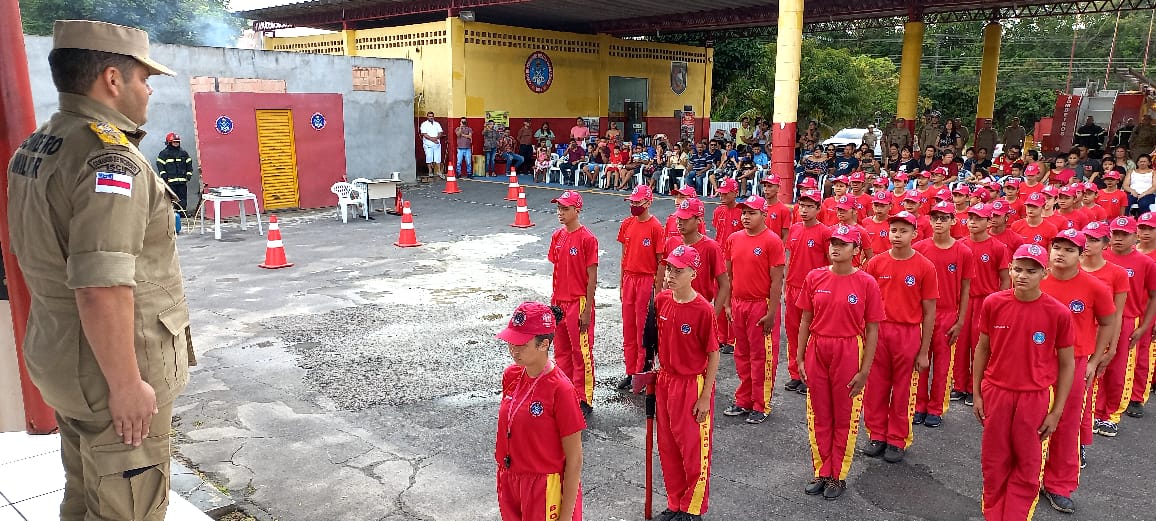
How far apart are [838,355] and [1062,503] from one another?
1654 millimetres

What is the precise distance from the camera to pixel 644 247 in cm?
664

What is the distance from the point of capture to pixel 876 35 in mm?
50781

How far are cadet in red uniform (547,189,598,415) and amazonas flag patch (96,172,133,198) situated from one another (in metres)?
3.81

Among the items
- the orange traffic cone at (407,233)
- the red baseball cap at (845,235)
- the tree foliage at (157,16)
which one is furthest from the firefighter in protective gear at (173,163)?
the tree foliage at (157,16)

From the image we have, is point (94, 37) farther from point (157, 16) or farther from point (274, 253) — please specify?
point (157, 16)

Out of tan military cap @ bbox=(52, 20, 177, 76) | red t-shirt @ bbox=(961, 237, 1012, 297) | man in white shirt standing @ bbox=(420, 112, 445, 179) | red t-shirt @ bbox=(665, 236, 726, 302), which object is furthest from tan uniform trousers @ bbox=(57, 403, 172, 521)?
man in white shirt standing @ bbox=(420, 112, 445, 179)

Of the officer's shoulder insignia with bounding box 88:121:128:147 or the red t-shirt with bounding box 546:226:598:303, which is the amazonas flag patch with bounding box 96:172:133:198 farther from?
the red t-shirt with bounding box 546:226:598:303

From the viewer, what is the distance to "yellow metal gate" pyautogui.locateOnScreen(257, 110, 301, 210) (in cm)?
1792

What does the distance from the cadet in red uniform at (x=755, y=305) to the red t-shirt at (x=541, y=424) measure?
3.38 m

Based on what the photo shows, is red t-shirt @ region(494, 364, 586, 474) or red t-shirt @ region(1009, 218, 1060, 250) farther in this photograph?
red t-shirt @ region(1009, 218, 1060, 250)

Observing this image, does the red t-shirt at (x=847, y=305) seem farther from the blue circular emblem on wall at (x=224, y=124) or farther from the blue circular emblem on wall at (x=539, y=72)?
the blue circular emblem on wall at (x=539, y=72)

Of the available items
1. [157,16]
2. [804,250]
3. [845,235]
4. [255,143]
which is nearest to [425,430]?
[845,235]

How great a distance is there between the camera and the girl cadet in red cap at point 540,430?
10.6 ft

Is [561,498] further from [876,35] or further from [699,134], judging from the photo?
[876,35]
